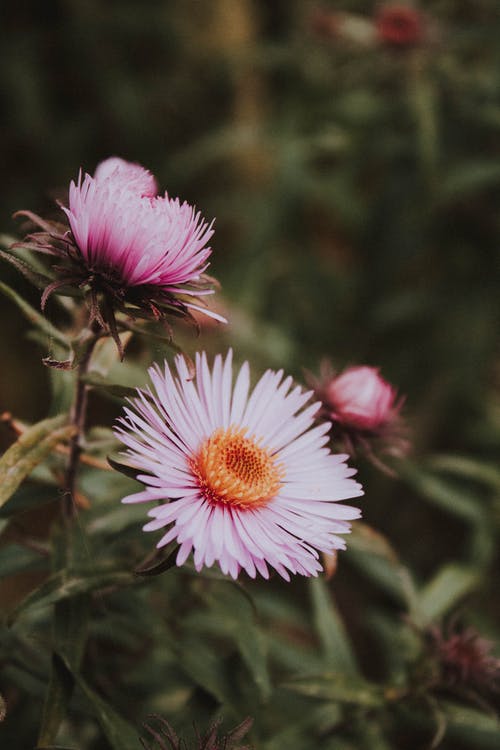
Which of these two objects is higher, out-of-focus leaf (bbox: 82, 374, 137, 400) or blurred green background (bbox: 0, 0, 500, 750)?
blurred green background (bbox: 0, 0, 500, 750)

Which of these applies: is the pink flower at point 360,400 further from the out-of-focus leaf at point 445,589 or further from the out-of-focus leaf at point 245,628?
the out-of-focus leaf at point 445,589

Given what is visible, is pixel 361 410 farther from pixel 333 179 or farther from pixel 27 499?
pixel 333 179

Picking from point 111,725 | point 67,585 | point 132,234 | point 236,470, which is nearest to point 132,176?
point 132,234

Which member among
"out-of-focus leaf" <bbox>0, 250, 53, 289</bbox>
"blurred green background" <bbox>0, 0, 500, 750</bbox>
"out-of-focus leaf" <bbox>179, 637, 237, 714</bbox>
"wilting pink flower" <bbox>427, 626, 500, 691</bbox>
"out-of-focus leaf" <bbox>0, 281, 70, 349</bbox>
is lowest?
"out-of-focus leaf" <bbox>179, 637, 237, 714</bbox>

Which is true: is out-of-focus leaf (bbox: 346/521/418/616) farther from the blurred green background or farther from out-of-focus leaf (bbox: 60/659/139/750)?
out-of-focus leaf (bbox: 60/659/139/750)

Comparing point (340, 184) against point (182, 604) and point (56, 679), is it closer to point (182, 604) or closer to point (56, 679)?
point (182, 604)

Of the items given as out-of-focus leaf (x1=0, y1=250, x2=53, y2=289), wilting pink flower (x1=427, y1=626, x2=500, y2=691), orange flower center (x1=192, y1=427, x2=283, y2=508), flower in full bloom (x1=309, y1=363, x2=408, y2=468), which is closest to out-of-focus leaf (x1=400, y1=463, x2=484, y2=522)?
wilting pink flower (x1=427, y1=626, x2=500, y2=691)
